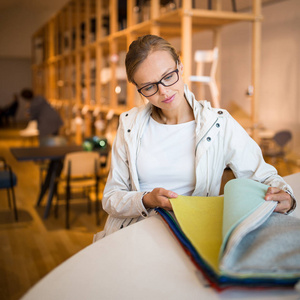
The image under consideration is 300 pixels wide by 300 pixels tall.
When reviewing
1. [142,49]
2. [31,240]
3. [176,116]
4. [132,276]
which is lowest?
[31,240]

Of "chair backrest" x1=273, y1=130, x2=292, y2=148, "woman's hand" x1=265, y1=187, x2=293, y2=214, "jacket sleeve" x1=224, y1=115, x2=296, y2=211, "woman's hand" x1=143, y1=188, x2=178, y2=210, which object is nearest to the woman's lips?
"jacket sleeve" x1=224, y1=115, x2=296, y2=211

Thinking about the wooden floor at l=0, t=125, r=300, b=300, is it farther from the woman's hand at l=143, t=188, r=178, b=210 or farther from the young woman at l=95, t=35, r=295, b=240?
the woman's hand at l=143, t=188, r=178, b=210

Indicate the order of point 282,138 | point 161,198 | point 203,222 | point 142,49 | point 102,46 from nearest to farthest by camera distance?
point 203,222 < point 161,198 < point 142,49 < point 102,46 < point 282,138

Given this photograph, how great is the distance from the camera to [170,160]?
155 cm

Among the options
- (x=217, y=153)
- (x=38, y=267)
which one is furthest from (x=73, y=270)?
(x=38, y=267)

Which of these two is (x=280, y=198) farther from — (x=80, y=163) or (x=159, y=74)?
(x=80, y=163)

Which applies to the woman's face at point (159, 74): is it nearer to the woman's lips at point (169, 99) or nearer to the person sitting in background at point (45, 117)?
the woman's lips at point (169, 99)

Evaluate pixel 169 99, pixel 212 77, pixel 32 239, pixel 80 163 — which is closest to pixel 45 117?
pixel 80 163

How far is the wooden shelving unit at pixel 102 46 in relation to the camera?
11.6ft

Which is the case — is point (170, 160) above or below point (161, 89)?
below

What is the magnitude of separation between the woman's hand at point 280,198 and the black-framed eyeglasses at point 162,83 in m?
0.58

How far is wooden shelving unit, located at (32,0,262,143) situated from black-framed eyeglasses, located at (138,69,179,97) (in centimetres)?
189

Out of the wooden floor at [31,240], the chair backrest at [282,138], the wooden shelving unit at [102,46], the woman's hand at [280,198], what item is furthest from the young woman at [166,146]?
the chair backrest at [282,138]

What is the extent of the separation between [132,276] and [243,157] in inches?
33.0
